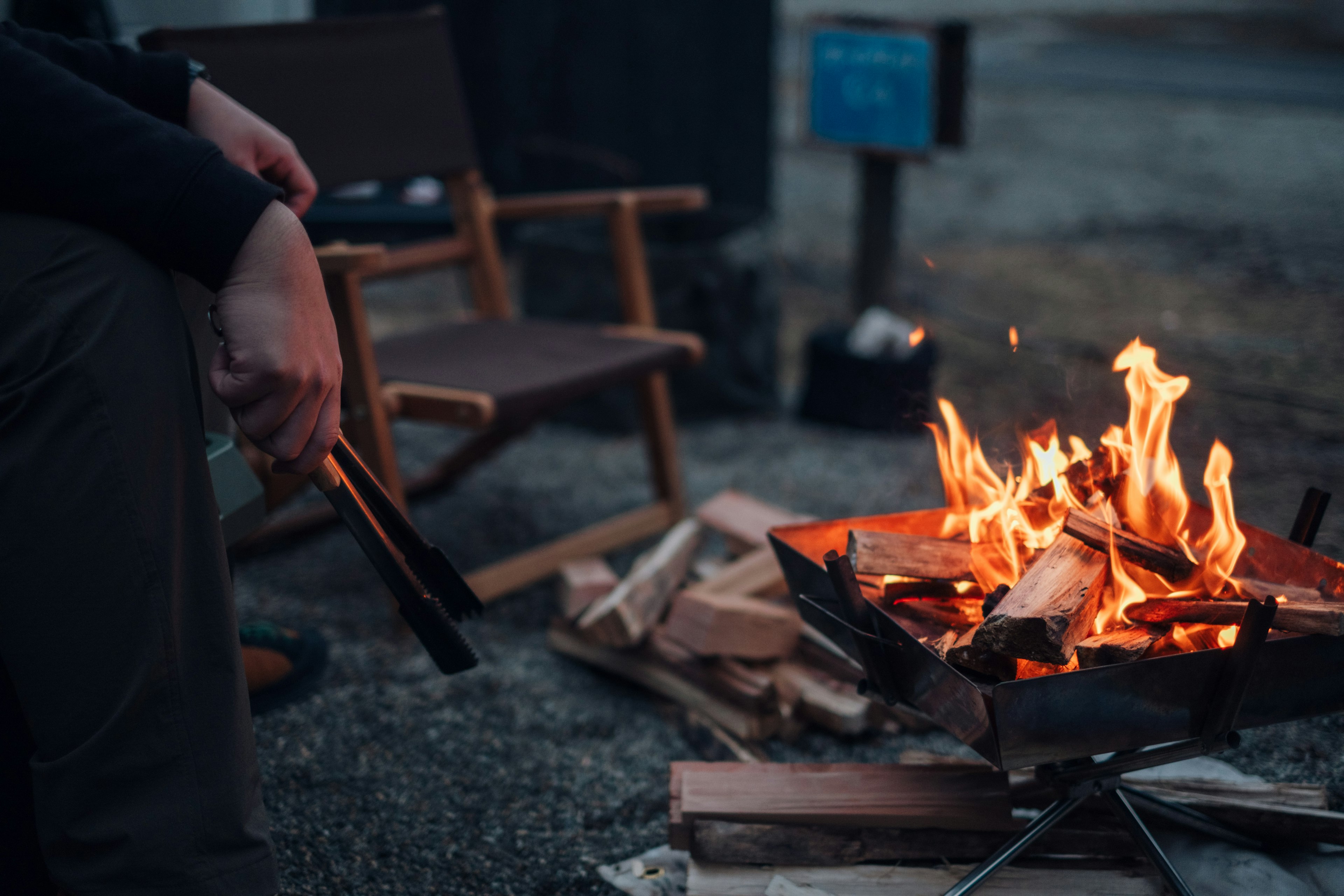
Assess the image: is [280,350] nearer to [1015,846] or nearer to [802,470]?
[1015,846]

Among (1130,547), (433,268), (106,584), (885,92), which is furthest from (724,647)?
(885,92)

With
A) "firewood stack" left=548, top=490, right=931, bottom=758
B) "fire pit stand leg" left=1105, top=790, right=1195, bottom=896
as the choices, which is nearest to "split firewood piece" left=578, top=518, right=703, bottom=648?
"firewood stack" left=548, top=490, right=931, bottom=758

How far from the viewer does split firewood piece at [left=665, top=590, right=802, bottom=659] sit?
1.79m

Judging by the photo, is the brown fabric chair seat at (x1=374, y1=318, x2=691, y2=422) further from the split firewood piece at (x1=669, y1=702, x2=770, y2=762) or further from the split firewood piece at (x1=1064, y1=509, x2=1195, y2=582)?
the split firewood piece at (x1=1064, y1=509, x2=1195, y2=582)

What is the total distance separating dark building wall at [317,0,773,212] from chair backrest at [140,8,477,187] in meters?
1.97

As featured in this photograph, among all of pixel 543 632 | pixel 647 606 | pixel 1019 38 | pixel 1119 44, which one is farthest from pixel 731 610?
pixel 1019 38

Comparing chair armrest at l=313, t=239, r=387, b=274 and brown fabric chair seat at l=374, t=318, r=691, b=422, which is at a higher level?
chair armrest at l=313, t=239, r=387, b=274

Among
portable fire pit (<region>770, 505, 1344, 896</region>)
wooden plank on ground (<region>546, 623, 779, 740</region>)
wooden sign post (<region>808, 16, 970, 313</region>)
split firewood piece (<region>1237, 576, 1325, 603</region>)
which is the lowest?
wooden plank on ground (<region>546, 623, 779, 740</region>)

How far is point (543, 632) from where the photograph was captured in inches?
85.1

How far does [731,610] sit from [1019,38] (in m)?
18.0

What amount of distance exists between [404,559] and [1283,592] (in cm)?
101

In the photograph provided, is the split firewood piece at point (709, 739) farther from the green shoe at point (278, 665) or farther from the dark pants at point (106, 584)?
the dark pants at point (106, 584)

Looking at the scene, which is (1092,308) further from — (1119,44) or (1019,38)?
(1019,38)

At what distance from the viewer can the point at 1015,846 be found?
1.24 meters
